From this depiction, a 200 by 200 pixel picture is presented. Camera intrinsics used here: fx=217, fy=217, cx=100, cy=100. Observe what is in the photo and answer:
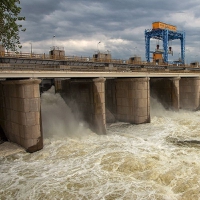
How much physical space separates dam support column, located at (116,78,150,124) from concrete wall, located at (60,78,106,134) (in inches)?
218

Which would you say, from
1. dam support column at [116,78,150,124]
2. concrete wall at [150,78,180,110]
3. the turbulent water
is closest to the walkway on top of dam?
dam support column at [116,78,150,124]

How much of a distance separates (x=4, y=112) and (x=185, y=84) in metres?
29.4

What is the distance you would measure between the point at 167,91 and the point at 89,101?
15.9m

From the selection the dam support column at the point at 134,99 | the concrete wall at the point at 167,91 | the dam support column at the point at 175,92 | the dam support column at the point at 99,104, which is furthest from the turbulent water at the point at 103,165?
the concrete wall at the point at 167,91

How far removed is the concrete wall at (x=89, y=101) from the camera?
22547 mm

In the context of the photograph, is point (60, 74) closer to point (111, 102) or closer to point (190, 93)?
point (111, 102)

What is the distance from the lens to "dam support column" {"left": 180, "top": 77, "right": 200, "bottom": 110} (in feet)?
119

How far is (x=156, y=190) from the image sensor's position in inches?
457

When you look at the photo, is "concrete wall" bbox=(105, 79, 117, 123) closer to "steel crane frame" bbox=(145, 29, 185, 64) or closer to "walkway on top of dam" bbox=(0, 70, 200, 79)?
"walkway on top of dam" bbox=(0, 70, 200, 79)

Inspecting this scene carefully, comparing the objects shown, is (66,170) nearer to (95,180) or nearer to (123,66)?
(95,180)

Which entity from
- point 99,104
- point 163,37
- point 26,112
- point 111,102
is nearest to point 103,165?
point 26,112

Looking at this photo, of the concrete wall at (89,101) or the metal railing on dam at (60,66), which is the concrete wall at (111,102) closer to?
the metal railing on dam at (60,66)

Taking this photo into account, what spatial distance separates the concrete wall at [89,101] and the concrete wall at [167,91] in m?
15.2

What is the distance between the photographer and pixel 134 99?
26.9 meters
